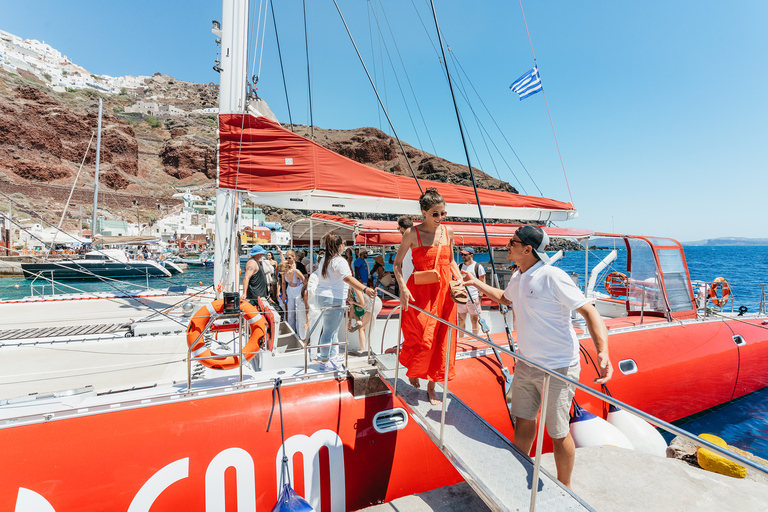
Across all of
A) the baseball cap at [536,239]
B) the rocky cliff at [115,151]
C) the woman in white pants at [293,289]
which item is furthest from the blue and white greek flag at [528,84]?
the rocky cliff at [115,151]

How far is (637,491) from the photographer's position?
2.78 m

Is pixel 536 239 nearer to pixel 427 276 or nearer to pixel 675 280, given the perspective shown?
pixel 427 276

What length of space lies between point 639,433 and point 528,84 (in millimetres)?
8210

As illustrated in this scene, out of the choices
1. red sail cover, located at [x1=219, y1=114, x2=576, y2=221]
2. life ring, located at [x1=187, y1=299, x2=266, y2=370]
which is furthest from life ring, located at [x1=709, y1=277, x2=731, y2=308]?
life ring, located at [x1=187, y1=299, x2=266, y2=370]

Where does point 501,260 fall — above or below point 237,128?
below

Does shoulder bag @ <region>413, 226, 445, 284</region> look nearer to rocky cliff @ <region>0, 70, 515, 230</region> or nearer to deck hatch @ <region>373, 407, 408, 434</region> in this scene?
deck hatch @ <region>373, 407, 408, 434</region>

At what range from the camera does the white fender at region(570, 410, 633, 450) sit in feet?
12.5

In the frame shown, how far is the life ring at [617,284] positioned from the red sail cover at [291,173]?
541 centimetres

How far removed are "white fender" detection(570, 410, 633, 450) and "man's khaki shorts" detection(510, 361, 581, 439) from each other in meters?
1.97

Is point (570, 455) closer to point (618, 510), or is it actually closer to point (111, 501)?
point (618, 510)

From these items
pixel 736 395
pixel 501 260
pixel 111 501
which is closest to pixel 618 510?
pixel 111 501

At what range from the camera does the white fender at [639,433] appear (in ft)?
14.6

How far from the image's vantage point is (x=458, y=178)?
292 ft

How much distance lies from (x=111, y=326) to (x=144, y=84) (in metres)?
167
